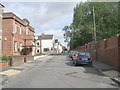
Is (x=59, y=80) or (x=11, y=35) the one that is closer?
(x=59, y=80)

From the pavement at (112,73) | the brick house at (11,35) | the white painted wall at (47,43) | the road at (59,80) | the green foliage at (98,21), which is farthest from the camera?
the white painted wall at (47,43)

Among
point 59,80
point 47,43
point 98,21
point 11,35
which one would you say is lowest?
point 59,80

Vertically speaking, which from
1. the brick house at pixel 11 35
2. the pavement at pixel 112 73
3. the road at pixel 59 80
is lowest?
the road at pixel 59 80

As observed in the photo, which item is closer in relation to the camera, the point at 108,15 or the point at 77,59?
the point at 77,59

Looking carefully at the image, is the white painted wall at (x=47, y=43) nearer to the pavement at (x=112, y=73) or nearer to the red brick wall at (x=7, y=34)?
the red brick wall at (x=7, y=34)

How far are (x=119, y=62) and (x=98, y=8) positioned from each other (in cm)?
4869

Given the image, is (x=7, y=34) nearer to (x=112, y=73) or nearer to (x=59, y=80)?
(x=112, y=73)

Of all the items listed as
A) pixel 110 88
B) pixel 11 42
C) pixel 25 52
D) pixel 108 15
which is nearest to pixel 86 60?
pixel 110 88

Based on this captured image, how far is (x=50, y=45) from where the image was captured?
120m

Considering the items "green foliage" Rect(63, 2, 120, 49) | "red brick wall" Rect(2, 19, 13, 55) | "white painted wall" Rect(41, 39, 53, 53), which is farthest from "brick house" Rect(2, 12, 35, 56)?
"white painted wall" Rect(41, 39, 53, 53)

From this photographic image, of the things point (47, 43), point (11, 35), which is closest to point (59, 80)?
point (11, 35)

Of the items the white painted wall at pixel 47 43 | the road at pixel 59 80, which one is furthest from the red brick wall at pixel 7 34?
the white painted wall at pixel 47 43

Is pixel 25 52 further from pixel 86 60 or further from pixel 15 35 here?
pixel 86 60

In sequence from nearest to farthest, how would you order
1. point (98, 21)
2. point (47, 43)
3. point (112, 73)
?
point (112, 73) < point (98, 21) < point (47, 43)
